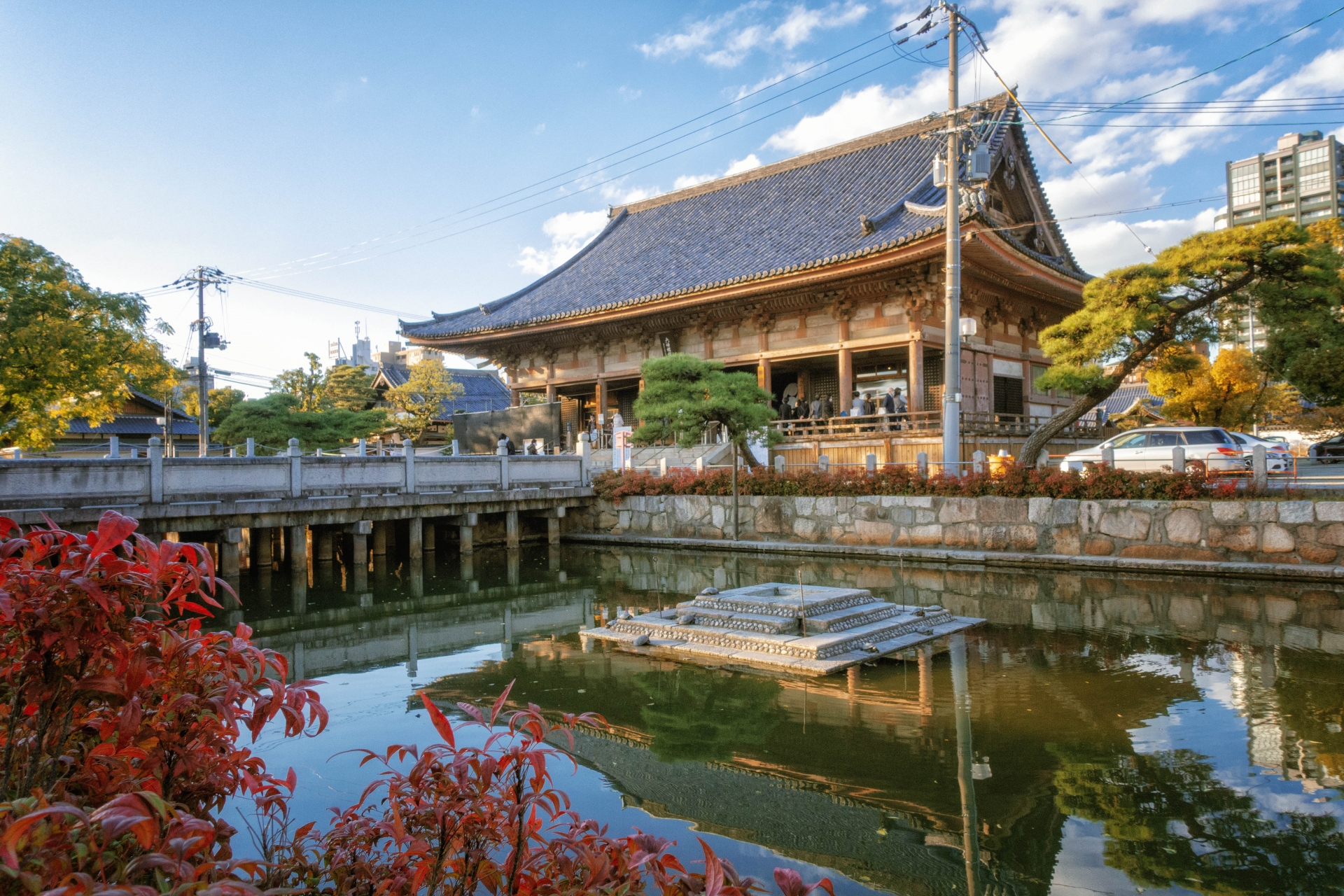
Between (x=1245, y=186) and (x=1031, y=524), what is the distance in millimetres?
90581

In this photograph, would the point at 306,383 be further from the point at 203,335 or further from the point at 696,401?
the point at 696,401

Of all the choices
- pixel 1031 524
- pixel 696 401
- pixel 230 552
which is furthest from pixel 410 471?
pixel 1031 524

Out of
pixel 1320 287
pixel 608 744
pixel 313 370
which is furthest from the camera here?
pixel 313 370

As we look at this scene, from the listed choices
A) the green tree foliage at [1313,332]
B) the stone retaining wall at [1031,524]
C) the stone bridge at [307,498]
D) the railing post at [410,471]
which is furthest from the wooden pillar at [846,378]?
the railing post at [410,471]

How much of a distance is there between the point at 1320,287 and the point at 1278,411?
77.3ft

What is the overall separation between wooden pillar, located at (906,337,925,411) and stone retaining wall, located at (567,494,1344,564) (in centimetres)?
423

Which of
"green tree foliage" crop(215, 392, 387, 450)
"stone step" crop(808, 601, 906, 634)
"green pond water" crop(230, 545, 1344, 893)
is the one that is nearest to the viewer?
"green pond water" crop(230, 545, 1344, 893)

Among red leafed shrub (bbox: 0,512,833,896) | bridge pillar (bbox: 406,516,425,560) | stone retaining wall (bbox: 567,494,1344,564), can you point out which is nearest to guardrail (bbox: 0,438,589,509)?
bridge pillar (bbox: 406,516,425,560)

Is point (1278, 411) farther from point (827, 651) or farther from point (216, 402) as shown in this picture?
point (216, 402)

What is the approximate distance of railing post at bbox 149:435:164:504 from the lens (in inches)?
531

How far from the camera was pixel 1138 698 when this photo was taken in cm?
672

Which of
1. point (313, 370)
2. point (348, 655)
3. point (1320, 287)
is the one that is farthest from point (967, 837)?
point (313, 370)

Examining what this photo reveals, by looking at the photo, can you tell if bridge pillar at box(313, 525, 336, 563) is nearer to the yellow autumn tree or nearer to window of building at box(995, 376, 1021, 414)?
window of building at box(995, 376, 1021, 414)

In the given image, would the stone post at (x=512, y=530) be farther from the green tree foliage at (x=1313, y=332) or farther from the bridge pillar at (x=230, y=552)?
the green tree foliage at (x=1313, y=332)
